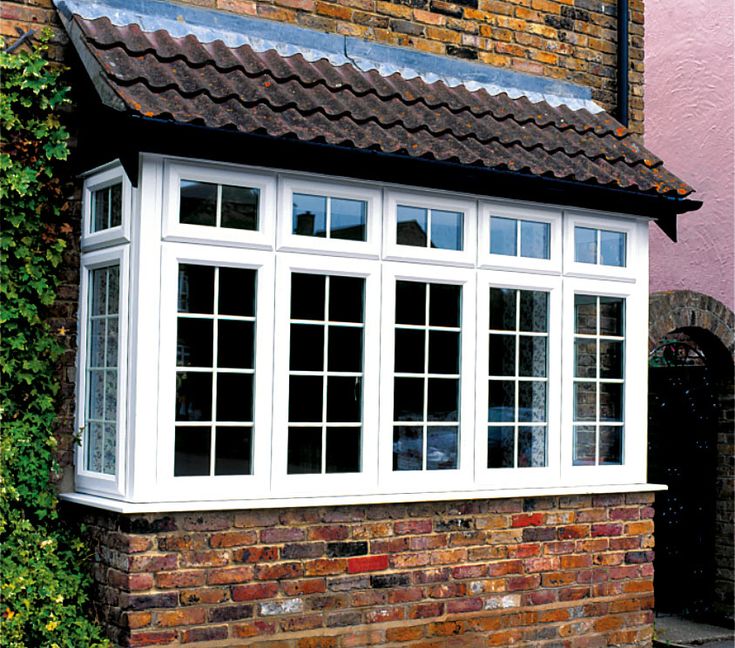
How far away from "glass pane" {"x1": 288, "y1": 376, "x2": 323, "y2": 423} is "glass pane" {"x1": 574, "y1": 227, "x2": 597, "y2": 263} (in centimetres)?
212

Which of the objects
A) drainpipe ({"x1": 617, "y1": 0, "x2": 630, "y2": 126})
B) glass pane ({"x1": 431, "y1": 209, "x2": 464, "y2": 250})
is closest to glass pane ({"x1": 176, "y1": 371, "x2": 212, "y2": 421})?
glass pane ({"x1": 431, "y1": 209, "x2": 464, "y2": 250})

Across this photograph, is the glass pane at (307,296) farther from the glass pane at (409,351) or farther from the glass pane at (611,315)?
the glass pane at (611,315)

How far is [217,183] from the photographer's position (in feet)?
21.3

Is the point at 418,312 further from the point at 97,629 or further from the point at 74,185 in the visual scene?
the point at 97,629

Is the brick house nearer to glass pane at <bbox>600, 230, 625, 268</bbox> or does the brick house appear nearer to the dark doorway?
glass pane at <bbox>600, 230, 625, 268</bbox>

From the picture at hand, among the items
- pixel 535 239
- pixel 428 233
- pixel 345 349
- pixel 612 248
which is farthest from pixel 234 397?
pixel 612 248

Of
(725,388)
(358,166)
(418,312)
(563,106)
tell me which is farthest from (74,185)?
(725,388)

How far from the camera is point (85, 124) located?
6664mm

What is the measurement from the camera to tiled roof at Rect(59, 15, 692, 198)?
6.36 metres

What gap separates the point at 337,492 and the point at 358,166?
6.15ft

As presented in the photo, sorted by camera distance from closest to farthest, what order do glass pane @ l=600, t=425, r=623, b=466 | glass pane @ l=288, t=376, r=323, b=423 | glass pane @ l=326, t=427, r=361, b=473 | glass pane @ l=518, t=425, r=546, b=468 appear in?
glass pane @ l=288, t=376, r=323, b=423 → glass pane @ l=326, t=427, r=361, b=473 → glass pane @ l=518, t=425, r=546, b=468 → glass pane @ l=600, t=425, r=623, b=466

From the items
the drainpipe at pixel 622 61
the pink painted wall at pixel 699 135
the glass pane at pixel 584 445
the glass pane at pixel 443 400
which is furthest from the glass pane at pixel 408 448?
the pink painted wall at pixel 699 135

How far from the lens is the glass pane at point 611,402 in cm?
801

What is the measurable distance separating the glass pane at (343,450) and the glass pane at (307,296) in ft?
2.19
